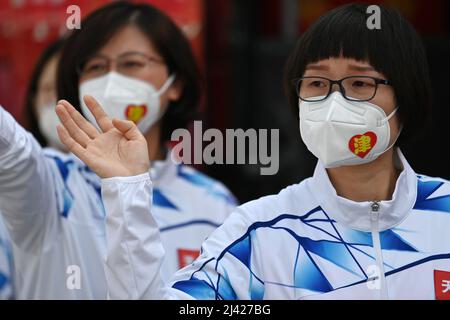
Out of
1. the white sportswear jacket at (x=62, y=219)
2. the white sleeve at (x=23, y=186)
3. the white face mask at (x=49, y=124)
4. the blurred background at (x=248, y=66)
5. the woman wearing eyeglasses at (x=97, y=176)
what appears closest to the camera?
the white sleeve at (x=23, y=186)

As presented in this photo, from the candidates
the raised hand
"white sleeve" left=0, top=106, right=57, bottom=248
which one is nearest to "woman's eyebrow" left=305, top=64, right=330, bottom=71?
the raised hand

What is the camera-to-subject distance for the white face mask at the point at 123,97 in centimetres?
316

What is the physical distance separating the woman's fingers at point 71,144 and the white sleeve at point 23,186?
34 cm

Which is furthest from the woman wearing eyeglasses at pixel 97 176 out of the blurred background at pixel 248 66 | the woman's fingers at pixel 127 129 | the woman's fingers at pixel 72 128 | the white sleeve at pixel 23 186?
the blurred background at pixel 248 66

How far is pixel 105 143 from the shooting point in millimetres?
2219

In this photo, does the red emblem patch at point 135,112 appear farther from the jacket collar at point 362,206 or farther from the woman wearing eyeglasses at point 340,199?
the jacket collar at point 362,206

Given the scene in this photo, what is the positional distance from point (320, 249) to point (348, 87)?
0.39 m

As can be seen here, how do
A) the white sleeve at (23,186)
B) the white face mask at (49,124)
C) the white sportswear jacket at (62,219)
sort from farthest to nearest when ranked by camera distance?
1. the white face mask at (49,124)
2. the white sportswear jacket at (62,219)
3. the white sleeve at (23,186)

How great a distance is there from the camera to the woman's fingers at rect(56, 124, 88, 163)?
2.20 metres

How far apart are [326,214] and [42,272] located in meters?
1.01

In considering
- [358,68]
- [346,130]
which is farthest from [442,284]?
[358,68]

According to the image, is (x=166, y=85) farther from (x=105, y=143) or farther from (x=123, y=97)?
(x=105, y=143)

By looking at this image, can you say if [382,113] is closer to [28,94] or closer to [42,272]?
[42,272]

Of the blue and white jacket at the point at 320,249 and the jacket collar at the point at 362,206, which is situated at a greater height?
the jacket collar at the point at 362,206
